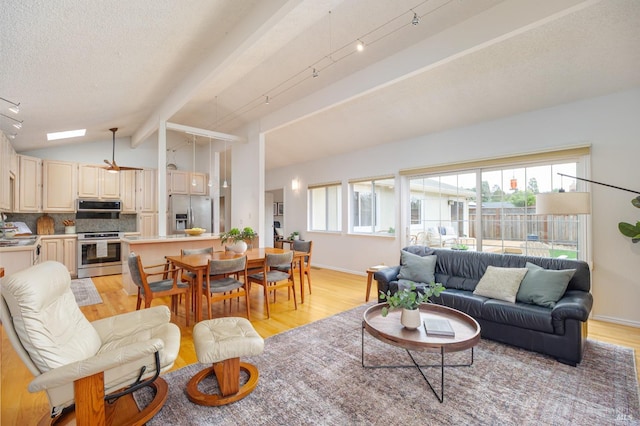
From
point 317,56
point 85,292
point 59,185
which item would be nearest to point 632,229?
point 317,56

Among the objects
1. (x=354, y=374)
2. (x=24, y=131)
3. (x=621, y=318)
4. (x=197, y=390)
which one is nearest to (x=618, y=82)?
(x=621, y=318)

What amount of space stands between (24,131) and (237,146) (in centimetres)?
344

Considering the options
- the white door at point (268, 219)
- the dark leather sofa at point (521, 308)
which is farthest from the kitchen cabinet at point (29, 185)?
the dark leather sofa at point (521, 308)

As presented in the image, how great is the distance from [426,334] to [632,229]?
2.81 m

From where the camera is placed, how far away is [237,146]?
6664 mm

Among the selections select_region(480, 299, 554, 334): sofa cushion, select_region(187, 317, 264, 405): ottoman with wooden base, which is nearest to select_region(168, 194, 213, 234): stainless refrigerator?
select_region(187, 317, 264, 405): ottoman with wooden base

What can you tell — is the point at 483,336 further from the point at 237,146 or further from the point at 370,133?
the point at 237,146

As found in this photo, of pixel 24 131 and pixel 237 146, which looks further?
pixel 237 146

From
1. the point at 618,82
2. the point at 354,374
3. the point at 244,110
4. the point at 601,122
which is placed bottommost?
the point at 354,374

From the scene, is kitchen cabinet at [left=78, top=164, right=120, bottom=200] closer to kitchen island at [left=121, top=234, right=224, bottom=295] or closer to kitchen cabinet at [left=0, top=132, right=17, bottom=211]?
kitchen cabinet at [left=0, top=132, right=17, bottom=211]

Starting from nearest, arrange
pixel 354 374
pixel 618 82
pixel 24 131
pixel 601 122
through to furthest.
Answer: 1. pixel 354 374
2. pixel 618 82
3. pixel 601 122
4. pixel 24 131

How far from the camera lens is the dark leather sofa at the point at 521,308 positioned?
2484mm

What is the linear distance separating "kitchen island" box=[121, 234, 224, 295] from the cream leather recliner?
2.76 metres

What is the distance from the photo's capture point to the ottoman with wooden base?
1946 mm
